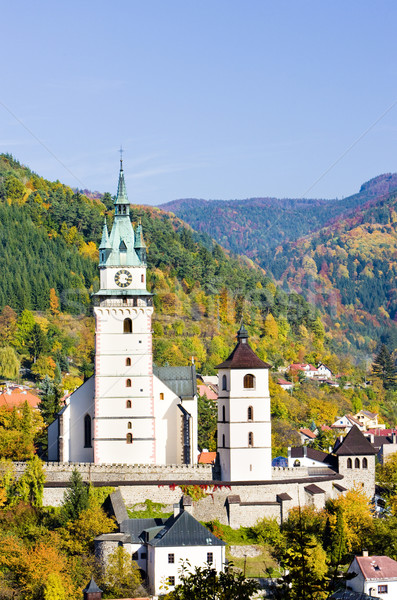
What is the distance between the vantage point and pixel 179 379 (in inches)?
2881

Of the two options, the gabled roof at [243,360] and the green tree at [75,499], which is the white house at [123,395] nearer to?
the green tree at [75,499]

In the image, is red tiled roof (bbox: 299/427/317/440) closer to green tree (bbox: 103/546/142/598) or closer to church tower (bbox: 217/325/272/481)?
church tower (bbox: 217/325/272/481)

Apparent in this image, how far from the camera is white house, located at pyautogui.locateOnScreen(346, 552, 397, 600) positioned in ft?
187

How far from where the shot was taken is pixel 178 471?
211 ft

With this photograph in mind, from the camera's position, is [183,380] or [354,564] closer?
[354,564]

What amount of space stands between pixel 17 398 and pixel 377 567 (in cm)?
4657

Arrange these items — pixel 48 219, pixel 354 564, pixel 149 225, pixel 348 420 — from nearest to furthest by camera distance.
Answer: pixel 354 564 < pixel 348 420 < pixel 48 219 < pixel 149 225

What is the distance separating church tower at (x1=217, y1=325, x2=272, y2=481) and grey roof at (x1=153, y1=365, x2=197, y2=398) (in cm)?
640

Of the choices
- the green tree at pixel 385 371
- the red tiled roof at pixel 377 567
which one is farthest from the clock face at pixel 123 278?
the green tree at pixel 385 371

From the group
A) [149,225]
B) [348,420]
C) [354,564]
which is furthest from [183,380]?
[149,225]

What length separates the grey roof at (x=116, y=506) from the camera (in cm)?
6094

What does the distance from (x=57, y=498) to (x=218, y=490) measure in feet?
28.5

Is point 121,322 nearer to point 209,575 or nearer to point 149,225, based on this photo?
point 209,575

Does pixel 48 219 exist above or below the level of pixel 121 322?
above
